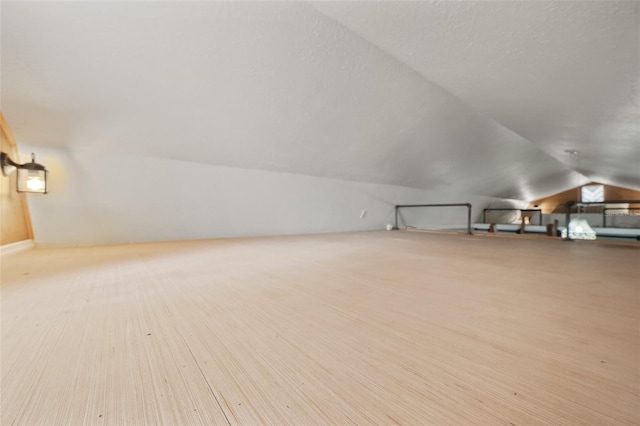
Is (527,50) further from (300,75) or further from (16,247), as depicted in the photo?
(16,247)

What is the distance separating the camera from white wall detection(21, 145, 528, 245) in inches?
116

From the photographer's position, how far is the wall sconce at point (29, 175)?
2.58 meters

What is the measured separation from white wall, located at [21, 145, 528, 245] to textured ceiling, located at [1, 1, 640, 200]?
0.23m

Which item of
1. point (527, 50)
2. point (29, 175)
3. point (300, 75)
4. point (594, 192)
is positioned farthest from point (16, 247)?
point (594, 192)

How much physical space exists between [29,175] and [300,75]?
3057 mm

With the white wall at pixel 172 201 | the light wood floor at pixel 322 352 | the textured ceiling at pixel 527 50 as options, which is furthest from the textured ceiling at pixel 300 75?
the light wood floor at pixel 322 352

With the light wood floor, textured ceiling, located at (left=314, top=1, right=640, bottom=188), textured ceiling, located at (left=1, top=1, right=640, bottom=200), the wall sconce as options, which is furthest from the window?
the wall sconce

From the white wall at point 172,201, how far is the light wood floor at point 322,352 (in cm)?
205

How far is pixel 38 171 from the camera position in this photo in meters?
2.71

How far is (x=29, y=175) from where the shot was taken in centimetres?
266

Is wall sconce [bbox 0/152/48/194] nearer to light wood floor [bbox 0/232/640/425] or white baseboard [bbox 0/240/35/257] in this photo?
white baseboard [bbox 0/240/35/257]

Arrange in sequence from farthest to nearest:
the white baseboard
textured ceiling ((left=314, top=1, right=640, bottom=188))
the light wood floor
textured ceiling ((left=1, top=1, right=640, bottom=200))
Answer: the white baseboard
textured ceiling ((left=1, top=1, right=640, bottom=200))
textured ceiling ((left=314, top=1, right=640, bottom=188))
the light wood floor

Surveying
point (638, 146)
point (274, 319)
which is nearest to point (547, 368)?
point (274, 319)

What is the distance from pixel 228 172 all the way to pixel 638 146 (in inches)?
239
